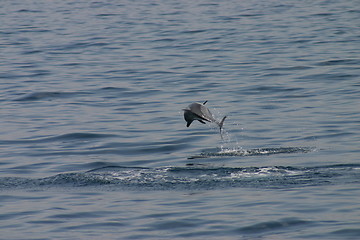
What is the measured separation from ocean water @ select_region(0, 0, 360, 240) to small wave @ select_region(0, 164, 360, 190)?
3 centimetres

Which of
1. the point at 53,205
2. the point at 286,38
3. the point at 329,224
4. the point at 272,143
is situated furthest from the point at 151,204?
the point at 286,38

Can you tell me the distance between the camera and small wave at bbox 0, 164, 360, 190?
1252 cm

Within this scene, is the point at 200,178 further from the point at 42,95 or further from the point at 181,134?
the point at 42,95

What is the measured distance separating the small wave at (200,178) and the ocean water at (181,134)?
32mm

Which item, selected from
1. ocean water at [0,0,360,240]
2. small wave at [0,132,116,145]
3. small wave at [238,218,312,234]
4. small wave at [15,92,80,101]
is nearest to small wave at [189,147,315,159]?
ocean water at [0,0,360,240]

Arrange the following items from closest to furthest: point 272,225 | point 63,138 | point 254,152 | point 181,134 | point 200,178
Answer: point 272,225 → point 200,178 → point 254,152 → point 63,138 → point 181,134

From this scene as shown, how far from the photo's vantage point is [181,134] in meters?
16.9

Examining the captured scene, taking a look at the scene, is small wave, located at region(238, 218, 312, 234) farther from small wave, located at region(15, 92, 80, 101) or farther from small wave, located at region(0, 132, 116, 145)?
small wave, located at region(15, 92, 80, 101)

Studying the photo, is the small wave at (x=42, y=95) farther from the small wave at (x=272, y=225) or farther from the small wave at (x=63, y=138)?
the small wave at (x=272, y=225)

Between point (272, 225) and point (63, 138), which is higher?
point (63, 138)

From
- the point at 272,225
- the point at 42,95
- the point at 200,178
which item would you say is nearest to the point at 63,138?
the point at 200,178

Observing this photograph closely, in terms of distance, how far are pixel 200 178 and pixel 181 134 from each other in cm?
407

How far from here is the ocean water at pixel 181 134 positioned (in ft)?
36.3

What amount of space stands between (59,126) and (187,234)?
26.6 ft
